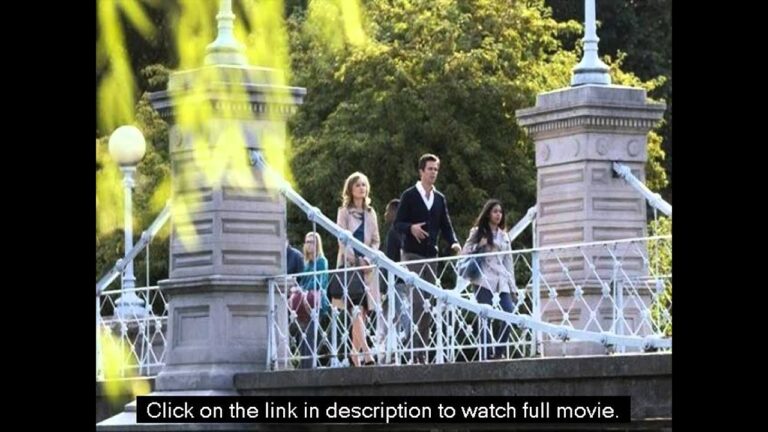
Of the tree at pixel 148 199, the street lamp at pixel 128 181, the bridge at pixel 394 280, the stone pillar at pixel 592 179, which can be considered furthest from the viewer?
the tree at pixel 148 199

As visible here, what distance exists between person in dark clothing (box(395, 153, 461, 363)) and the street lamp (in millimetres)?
6761

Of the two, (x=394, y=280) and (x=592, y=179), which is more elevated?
(x=592, y=179)

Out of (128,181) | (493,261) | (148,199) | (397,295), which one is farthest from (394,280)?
(148,199)

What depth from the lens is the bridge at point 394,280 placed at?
54.1 feet

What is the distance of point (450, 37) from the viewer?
33281 mm

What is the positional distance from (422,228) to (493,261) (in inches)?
21.8

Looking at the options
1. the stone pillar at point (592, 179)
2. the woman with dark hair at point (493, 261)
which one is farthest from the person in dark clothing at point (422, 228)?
the stone pillar at point (592, 179)

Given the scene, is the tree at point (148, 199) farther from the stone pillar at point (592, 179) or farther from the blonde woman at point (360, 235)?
the blonde woman at point (360, 235)

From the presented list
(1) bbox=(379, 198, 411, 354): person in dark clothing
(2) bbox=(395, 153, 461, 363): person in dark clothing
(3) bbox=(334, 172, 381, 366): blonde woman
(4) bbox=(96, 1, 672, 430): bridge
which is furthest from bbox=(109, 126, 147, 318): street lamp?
(2) bbox=(395, 153, 461, 363): person in dark clothing

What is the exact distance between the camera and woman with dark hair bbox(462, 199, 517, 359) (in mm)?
17688

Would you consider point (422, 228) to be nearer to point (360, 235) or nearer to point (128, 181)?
point (360, 235)

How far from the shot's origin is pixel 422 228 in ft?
57.9

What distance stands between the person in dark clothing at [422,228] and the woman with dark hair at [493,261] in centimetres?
28
